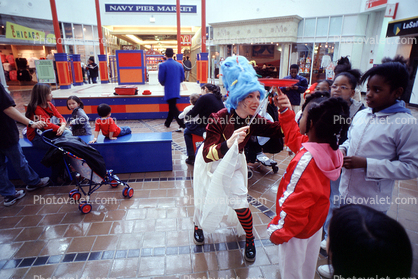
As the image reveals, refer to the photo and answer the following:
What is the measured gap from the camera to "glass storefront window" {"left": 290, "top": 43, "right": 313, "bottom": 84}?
15422mm

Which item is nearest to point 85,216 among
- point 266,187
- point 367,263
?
point 266,187

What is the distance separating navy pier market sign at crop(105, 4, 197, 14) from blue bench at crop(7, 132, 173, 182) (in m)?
16.9

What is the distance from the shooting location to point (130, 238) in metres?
2.60

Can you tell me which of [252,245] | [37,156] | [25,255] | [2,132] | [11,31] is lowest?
[25,255]

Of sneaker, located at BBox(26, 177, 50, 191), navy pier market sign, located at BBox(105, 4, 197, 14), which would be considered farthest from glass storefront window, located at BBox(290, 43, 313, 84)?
sneaker, located at BBox(26, 177, 50, 191)

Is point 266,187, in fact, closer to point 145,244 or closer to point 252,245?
point 252,245

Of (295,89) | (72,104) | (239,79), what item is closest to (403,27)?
(295,89)

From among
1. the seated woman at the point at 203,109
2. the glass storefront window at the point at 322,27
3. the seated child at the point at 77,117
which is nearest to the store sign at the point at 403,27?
the glass storefront window at the point at 322,27

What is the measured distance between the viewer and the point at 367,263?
0.75 metres

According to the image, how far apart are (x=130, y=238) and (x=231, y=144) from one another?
5.70 ft

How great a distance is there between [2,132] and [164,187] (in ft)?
7.36

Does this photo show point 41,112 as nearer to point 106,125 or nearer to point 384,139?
point 106,125

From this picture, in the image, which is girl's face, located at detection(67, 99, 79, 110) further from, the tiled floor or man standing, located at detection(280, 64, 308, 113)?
man standing, located at detection(280, 64, 308, 113)

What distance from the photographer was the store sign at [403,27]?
8.48 m
